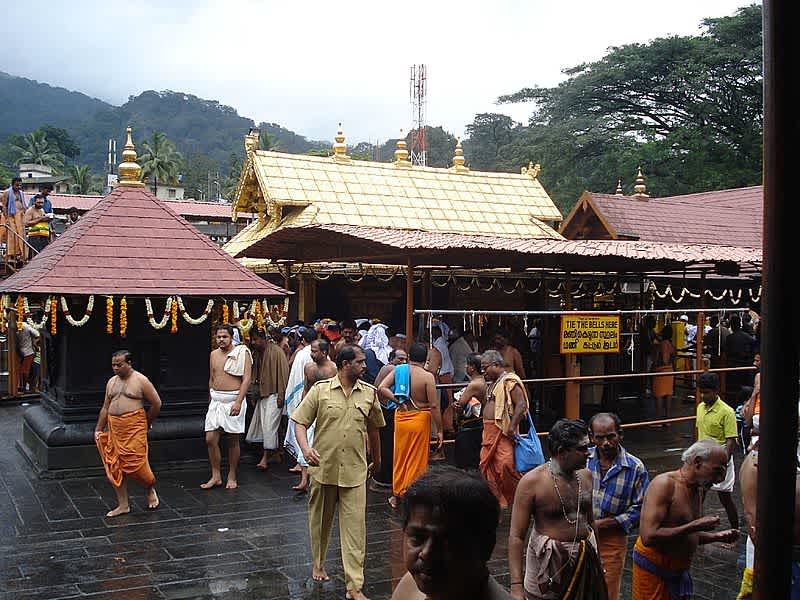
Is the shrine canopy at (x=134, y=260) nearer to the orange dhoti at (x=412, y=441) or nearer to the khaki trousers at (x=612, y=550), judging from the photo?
the orange dhoti at (x=412, y=441)

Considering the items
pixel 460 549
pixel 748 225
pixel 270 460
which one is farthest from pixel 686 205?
pixel 460 549

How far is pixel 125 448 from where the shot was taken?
24.9ft

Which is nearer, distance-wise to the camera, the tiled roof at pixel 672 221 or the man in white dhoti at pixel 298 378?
the man in white dhoti at pixel 298 378

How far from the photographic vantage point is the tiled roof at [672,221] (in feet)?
56.7

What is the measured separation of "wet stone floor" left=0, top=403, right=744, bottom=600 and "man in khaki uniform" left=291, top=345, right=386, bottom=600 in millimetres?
391

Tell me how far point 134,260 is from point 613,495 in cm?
723

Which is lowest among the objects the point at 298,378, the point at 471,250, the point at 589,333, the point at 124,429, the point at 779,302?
the point at 124,429

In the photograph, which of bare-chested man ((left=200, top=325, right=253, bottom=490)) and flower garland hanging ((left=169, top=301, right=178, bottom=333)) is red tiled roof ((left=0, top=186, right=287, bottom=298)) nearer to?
flower garland hanging ((left=169, top=301, right=178, bottom=333))

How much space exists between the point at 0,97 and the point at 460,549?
18053 centimetres


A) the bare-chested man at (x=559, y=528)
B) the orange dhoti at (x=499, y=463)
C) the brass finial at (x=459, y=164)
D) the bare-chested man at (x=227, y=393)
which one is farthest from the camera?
the brass finial at (x=459, y=164)

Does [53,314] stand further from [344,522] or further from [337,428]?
[344,522]

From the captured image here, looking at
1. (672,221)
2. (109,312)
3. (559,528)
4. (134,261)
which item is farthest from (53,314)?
(672,221)

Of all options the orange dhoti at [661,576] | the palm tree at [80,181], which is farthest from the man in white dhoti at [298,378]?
the palm tree at [80,181]

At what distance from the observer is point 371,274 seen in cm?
1565
